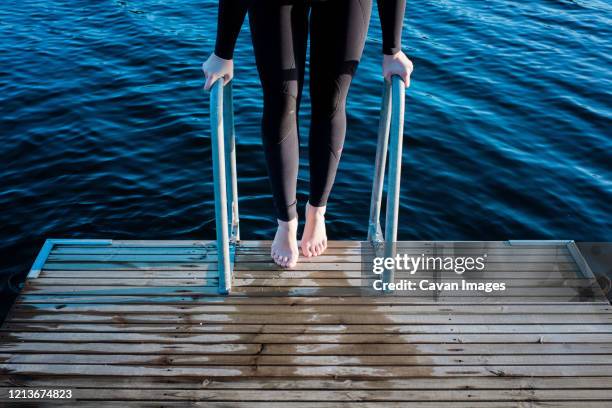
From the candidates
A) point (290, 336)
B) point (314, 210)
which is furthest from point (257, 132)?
point (290, 336)

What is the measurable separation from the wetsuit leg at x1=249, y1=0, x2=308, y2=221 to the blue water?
1.70m

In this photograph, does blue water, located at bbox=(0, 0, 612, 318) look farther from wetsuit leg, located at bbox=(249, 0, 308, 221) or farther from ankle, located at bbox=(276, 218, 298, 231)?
wetsuit leg, located at bbox=(249, 0, 308, 221)

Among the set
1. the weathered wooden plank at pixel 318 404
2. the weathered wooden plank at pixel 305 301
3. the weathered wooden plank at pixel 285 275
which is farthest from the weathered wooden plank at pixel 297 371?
the weathered wooden plank at pixel 285 275

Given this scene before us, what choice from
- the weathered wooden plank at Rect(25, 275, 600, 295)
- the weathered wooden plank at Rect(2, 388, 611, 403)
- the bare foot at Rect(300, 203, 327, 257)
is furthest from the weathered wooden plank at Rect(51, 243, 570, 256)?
the weathered wooden plank at Rect(2, 388, 611, 403)

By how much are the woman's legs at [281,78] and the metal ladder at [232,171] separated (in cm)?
21

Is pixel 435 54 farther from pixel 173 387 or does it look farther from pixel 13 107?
pixel 173 387

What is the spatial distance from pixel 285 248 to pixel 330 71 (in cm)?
95

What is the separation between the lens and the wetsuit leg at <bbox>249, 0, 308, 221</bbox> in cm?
238

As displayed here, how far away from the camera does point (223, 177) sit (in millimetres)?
2691

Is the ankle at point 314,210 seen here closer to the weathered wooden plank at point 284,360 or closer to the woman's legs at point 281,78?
the woman's legs at point 281,78

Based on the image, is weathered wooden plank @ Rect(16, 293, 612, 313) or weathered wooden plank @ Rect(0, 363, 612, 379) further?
weathered wooden plank @ Rect(16, 293, 612, 313)

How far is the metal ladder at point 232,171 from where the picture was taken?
8.44ft

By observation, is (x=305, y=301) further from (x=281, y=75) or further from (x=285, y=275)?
(x=281, y=75)

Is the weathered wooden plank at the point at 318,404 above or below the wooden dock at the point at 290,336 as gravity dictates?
above
